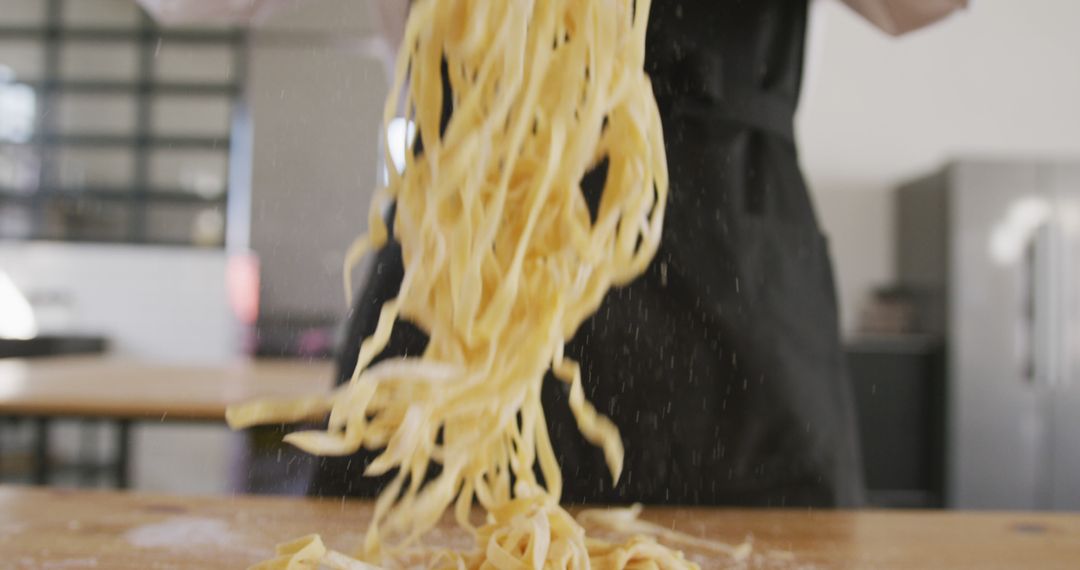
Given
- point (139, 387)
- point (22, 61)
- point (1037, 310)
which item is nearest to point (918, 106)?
point (1037, 310)

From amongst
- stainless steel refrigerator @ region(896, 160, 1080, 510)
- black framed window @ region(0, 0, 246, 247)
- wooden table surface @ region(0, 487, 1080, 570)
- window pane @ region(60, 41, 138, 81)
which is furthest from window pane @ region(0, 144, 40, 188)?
wooden table surface @ region(0, 487, 1080, 570)

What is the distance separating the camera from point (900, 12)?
872 millimetres

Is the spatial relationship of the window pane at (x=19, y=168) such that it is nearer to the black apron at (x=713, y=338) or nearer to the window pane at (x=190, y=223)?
the window pane at (x=190, y=223)

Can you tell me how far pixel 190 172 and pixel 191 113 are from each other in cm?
30

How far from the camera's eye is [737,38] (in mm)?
824

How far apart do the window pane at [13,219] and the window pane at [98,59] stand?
716 millimetres

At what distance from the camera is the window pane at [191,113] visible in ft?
14.8

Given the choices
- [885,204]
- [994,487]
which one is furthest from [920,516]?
[885,204]

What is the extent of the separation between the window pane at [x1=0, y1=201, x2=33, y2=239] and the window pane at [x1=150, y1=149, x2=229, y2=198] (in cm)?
69

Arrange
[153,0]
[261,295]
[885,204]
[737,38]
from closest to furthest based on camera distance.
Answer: [261,295]
[153,0]
[737,38]
[885,204]

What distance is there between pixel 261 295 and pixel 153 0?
1.22ft

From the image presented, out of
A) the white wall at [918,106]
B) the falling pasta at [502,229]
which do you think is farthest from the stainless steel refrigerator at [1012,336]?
the falling pasta at [502,229]

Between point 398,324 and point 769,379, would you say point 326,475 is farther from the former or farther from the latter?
point 769,379

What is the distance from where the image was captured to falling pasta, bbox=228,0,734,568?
500 millimetres
